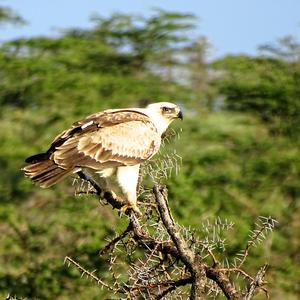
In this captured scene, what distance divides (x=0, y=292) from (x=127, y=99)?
5.13 meters

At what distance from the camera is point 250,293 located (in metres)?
4.84

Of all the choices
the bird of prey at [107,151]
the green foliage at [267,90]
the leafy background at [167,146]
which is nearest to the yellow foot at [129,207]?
the bird of prey at [107,151]

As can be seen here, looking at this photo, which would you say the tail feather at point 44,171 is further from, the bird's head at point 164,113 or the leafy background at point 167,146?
the leafy background at point 167,146

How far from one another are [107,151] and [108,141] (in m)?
0.18

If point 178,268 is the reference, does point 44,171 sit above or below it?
below

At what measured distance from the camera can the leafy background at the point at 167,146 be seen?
15.2 m

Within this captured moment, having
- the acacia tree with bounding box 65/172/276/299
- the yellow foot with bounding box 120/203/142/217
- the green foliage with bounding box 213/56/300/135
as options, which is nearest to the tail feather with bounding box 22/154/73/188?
the yellow foot with bounding box 120/203/142/217

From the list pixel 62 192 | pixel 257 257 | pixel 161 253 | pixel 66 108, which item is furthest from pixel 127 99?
pixel 161 253

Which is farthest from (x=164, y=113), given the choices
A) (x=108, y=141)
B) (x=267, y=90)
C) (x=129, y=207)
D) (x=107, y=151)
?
(x=267, y=90)

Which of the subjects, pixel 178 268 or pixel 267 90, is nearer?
pixel 178 268

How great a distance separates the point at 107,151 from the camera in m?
7.88

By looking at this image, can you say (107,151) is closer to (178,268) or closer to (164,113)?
(164,113)

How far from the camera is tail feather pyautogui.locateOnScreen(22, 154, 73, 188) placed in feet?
23.5

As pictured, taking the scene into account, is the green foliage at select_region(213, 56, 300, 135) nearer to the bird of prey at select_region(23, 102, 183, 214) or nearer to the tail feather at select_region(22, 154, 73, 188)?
the bird of prey at select_region(23, 102, 183, 214)
